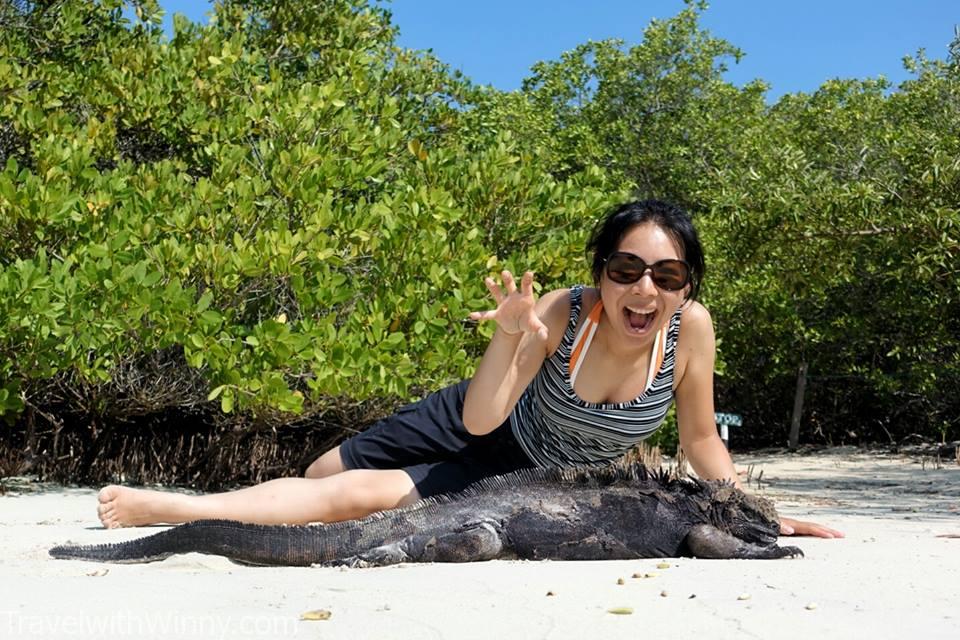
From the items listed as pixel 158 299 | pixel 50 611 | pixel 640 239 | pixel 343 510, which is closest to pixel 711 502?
pixel 640 239

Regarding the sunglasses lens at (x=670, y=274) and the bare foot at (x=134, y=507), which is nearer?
the sunglasses lens at (x=670, y=274)

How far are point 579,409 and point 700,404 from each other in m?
0.56

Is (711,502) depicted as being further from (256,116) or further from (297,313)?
(256,116)

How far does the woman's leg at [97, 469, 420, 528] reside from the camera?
14.7 ft

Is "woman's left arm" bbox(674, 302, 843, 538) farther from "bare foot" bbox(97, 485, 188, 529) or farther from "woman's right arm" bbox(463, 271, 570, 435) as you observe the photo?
"bare foot" bbox(97, 485, 188, 529)

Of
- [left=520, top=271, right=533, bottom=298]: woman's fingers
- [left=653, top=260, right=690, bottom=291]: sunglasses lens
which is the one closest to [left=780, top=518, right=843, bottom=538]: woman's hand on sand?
[left=653, top=260, right=690, bottom=291]: sunglasses lens

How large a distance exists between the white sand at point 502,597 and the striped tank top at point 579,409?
1.91ft

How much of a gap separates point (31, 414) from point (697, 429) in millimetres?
4488

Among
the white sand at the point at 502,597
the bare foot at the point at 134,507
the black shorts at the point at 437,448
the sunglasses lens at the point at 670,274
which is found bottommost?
the white sand at the point at 502,597

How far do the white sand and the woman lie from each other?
21.5 inches

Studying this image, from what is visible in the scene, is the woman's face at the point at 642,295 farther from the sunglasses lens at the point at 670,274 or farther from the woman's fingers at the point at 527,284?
the woman's fingers at the point at 527,284

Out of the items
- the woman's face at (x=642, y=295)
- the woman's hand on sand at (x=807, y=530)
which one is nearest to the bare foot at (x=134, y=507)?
the woman's face at (x=642, y=295)

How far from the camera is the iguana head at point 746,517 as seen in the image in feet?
13.7

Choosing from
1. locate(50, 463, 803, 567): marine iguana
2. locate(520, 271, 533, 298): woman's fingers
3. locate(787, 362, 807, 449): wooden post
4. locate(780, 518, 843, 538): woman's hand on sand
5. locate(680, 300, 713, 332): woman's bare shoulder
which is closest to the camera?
locate(520, 271, 533, 298): woman's fingers
